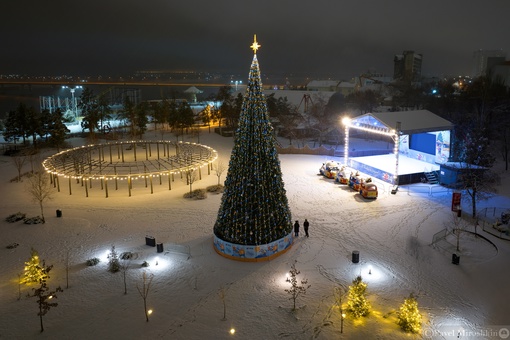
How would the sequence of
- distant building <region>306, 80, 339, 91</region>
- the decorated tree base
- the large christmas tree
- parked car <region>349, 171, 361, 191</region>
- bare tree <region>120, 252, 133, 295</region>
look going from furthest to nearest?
distant building <region>306, 80, 339, 91</region> < parked car <region>349, 171, 361, 191</region> < the decorated tree base < the large christmas tree < bare tree <region>120, 252, 133, 295</region>

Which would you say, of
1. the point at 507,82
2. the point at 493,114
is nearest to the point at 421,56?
the point at 507,82

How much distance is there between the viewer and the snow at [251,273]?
13.0 m

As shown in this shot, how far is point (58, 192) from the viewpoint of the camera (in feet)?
92.3

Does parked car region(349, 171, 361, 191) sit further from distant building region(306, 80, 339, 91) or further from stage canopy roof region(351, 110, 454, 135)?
distant building region(306, 80, 339, 91)

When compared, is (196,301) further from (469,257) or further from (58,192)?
(58,192)

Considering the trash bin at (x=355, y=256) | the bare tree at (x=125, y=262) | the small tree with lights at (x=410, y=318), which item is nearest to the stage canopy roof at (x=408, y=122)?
the trash bin at (x=355, y=256)

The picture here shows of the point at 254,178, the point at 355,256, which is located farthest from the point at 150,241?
the point at 355,256

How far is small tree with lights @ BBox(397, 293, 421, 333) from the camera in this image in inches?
498

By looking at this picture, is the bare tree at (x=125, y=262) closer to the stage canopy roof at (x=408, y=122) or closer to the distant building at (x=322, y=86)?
the stage canopy roof at (x=408, y=122)

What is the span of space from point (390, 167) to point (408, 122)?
3.80 metres

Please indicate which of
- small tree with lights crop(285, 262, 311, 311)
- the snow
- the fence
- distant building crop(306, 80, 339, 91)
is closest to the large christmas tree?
the snow

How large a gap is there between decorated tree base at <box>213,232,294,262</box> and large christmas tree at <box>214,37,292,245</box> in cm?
18

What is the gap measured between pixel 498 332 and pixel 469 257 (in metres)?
5.52

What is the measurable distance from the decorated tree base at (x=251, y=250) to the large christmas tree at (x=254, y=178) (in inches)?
7.3
